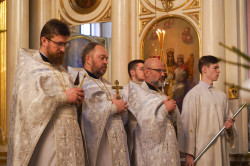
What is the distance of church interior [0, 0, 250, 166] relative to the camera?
8.21 metres

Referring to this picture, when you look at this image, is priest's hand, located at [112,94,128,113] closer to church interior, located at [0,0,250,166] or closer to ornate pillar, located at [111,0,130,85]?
church interior, located at [0,0,250,166]

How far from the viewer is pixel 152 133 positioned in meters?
5.37

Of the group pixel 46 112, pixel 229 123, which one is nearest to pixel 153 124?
pixel 229 123

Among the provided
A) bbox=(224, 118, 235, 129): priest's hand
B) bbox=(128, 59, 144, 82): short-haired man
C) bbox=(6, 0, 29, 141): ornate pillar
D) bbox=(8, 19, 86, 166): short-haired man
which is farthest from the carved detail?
bbox=(8, 19, 86, 166): short-haired man

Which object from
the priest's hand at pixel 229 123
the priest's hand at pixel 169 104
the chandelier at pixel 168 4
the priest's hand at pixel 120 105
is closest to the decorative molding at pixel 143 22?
the chandelier at pixel 168 4

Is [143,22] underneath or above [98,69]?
above

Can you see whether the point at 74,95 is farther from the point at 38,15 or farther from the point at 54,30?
the point at 38,15

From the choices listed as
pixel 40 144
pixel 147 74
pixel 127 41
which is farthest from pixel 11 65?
pixel 40 144

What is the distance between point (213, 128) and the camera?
19.7ft

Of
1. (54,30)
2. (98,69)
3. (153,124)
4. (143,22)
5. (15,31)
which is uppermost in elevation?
(143,22)

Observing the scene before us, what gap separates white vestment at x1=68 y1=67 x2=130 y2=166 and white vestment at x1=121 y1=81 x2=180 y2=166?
57 cm

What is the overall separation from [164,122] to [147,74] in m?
0.68

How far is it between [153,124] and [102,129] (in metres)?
1.05

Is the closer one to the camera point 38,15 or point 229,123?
point 229,123
